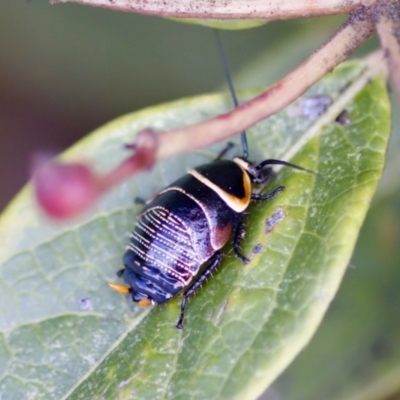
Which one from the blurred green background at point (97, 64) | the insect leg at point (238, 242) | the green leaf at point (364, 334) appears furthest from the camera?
the blurred green background at point (97, 64)

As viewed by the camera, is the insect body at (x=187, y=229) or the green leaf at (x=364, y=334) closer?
the insect body at (x=187, y=229)

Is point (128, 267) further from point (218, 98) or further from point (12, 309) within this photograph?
point (218, 98)

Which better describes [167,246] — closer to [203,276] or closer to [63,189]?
[203,276]

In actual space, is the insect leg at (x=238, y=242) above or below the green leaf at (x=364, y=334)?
above

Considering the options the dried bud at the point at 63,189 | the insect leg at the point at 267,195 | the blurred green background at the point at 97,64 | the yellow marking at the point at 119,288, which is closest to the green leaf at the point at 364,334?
the insect leg at the point at 267,195

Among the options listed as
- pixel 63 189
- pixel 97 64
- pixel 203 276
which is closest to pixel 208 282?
pixel 203 276

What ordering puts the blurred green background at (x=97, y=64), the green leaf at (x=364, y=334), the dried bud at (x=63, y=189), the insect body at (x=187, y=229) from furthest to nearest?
1. the blurred green background at (x=97, y=64)
2. the green leaf at (x=364, y=334)
3. the insect body at (x=187, y=229)
4. the dried bud at (x=63, y=189)

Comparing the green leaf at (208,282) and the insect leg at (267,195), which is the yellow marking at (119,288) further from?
the insect leg at (267,195)
